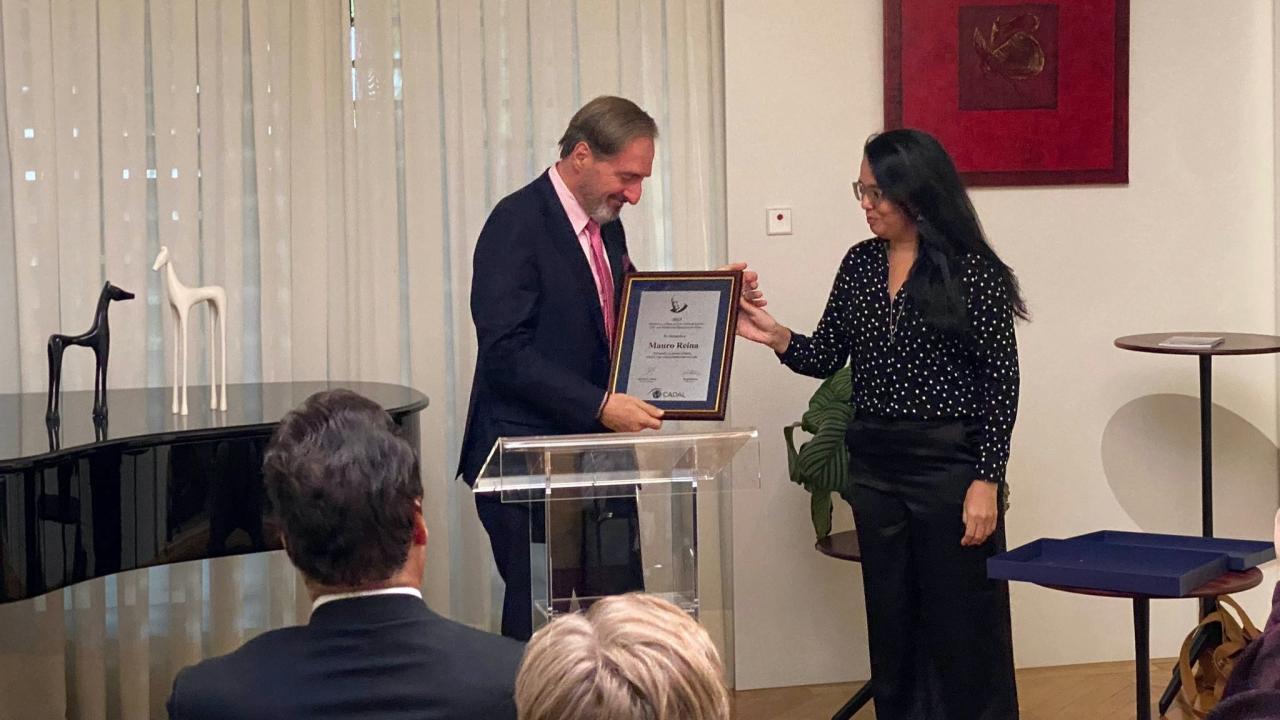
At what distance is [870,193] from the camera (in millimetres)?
3195

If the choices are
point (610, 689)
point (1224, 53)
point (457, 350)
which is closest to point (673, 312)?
point (457, 350)

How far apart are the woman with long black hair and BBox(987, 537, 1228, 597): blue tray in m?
0.14

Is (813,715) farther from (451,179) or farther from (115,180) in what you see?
(115,180)

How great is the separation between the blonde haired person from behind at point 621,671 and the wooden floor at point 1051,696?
3.15m

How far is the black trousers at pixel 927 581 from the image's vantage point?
10.3 ft

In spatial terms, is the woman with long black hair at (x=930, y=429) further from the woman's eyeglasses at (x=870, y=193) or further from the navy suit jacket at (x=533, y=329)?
the navy suit jacket at (x=533, y=329)

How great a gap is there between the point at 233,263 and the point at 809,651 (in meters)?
2.19

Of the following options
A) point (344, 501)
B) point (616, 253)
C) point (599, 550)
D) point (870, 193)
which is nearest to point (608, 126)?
point (616, 253)

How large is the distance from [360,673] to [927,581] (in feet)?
6.38

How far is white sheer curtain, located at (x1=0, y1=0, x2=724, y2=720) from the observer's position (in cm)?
402

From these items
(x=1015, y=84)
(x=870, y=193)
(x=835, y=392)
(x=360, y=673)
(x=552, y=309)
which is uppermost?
(x=1015, y=84)

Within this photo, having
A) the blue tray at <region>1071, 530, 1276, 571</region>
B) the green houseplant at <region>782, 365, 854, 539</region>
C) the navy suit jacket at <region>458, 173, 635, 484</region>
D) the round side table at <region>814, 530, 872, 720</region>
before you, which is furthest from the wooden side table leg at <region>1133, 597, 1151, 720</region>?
the navy suit jacket at <region>458, 173, 635, 484</region>

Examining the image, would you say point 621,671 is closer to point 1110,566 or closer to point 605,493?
point 605,493

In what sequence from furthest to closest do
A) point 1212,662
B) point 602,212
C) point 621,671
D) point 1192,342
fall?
point 1192,342 → point 1212,662 → point 602,212 → point 621,671
